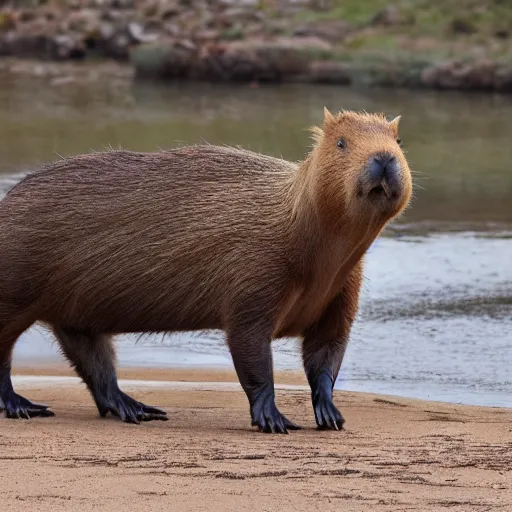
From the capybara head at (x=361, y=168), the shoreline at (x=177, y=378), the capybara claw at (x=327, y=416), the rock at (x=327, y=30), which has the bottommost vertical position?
the rock at (x=327, y=30)

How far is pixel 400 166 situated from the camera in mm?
6098

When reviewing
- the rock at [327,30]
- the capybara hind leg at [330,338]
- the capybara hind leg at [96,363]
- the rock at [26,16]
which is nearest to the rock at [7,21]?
the rock at [26,16]

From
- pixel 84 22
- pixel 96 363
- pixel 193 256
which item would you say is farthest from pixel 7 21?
pixel 193 256

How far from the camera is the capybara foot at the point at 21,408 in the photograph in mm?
6779

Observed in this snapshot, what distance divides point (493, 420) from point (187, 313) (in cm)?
160

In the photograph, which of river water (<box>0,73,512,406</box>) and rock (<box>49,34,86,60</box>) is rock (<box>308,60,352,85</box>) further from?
rock (<box>49,34,86,60</box>)

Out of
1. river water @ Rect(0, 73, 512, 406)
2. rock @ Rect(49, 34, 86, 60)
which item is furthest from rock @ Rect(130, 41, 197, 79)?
rock @ Rect(49, 34, 86, 60)

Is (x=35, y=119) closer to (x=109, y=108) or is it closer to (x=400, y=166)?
(x=109, y=108)

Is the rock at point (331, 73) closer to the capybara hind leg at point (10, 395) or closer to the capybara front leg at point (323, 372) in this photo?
the capybara front leg at point (323, 372)

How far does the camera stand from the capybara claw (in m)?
6.55

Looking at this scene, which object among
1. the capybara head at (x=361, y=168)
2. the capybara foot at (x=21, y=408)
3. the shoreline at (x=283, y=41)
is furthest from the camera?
the shoreline at (x=283, y=41)

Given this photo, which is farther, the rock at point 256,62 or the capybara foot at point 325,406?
the rock at point 256,62

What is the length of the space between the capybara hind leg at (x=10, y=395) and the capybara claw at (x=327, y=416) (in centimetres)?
133

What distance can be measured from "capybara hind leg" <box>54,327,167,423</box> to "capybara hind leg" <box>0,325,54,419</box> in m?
0.27
